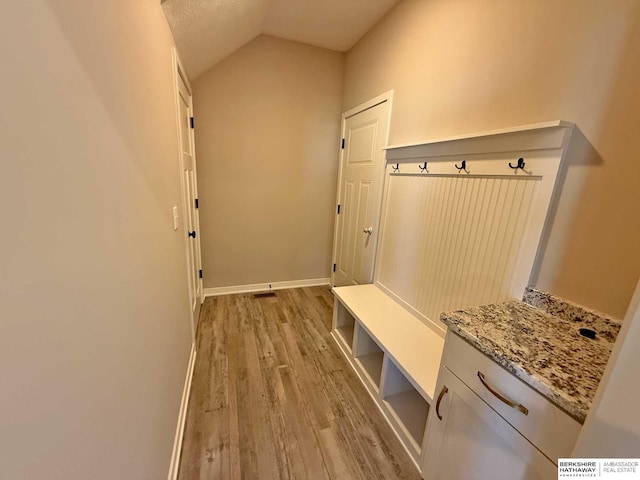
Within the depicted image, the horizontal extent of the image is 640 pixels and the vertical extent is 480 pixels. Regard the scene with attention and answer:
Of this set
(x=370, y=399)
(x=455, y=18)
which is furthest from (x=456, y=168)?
(x=370, y=399)

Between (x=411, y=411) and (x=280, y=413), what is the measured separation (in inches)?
31.0

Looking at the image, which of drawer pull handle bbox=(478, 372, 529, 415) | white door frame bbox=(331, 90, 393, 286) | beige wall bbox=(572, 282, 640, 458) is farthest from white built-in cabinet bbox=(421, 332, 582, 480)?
white door frame bbox=(331, 90, 393, 286)

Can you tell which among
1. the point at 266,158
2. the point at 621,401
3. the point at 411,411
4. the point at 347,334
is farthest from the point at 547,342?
the point at 266,158

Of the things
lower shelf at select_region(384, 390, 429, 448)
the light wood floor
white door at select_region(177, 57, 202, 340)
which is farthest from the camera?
white door at select_region(177, 57, 202, 340)

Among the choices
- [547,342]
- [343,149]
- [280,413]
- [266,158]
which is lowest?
[280,413]

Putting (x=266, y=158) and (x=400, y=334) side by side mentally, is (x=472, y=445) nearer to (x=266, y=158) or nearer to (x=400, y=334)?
(x=400, y=334)

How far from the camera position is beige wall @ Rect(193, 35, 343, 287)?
2.68m

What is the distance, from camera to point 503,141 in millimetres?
1293

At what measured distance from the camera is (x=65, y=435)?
503 millimetres

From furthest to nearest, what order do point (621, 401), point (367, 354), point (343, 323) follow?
point (343, 323), point (367, 354), point (621, 401)

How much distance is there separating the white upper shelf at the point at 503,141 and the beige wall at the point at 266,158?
58.1 inches

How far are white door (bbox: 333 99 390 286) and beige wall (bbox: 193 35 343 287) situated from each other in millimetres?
268

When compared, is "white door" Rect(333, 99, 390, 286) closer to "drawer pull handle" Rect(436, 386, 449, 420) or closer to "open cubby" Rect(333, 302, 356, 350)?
"open cubby" Rect(333, 302, 356, 350)

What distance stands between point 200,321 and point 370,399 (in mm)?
1691
